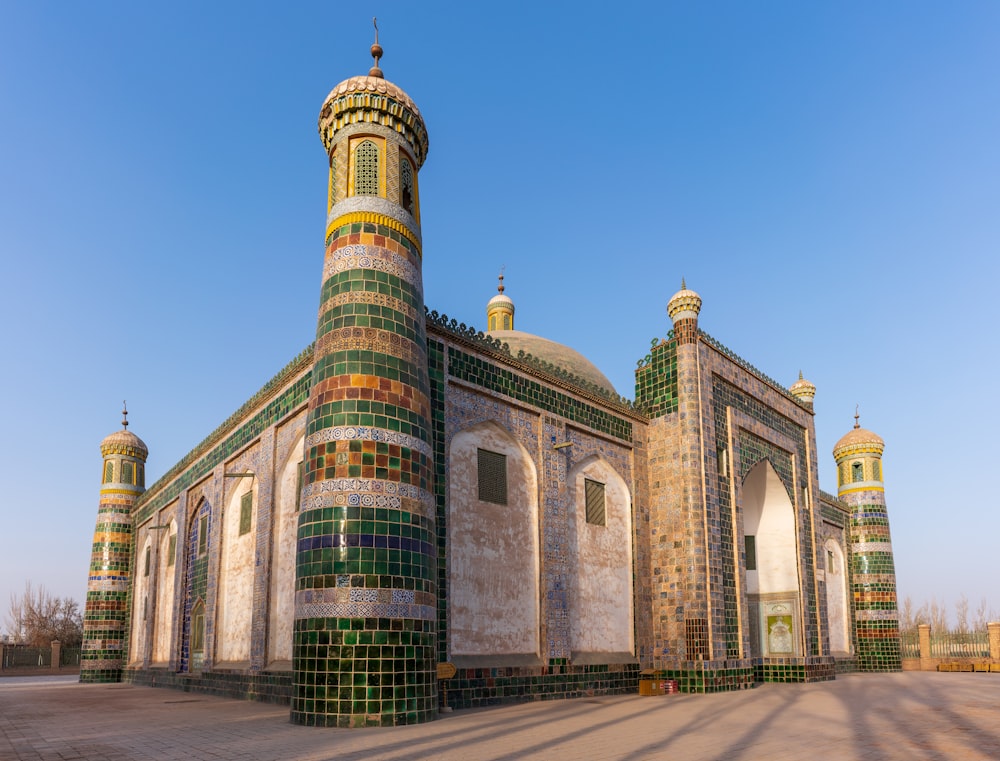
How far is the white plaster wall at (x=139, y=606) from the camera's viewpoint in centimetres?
2620

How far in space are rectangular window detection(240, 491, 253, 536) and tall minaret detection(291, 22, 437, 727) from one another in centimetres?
758

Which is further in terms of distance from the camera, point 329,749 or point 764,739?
point 764,739

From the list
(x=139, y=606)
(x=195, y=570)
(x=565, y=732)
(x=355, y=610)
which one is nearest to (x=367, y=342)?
(x=355, y=610)

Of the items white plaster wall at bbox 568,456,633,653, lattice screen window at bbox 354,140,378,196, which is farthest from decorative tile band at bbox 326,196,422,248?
white plaster wall at bbox 568,456,633,653

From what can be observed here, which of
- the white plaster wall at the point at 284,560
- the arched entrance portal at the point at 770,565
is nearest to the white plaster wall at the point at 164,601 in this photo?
the white plaster wall at the point at 284,560

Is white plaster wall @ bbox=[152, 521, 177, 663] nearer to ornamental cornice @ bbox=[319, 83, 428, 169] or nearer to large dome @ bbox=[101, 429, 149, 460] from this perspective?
large dome @ bbox=[101, 429, 149, 460]

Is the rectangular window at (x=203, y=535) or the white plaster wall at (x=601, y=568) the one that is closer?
the white plaster wall at (x=601, y=568)

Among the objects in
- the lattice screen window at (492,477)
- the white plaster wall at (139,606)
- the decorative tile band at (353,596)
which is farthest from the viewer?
the white plaster wall at (139,606)

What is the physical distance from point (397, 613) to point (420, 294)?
5.06m

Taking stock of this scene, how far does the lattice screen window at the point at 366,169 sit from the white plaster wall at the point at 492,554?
15.4 feet

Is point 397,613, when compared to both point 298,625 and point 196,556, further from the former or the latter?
point 196,556

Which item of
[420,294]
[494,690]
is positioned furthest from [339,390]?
[494,690]

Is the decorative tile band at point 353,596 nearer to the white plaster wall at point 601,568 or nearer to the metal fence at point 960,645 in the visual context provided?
the white plaster wall at point 601,568

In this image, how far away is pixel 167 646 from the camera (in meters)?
23.3
